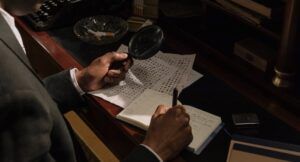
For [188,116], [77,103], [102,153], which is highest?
[188,116]

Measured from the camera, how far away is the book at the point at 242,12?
3.81 ft

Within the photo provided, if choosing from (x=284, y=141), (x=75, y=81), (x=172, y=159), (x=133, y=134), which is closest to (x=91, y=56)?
(x=75, y=81)

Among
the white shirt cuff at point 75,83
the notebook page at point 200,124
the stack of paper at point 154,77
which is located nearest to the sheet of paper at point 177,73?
the stack of paper at point 154,77

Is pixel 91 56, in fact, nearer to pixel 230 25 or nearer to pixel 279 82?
pixel 230 25

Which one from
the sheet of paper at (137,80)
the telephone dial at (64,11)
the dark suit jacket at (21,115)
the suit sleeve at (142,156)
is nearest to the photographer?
the dark suit jacket at (21,115)

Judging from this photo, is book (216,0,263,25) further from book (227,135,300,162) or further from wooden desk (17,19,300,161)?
book (227,135,300,162)

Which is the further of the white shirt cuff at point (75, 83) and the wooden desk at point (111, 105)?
the white shirt cuff at point (75, 83)

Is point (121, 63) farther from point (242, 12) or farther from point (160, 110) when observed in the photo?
point (242, 12)

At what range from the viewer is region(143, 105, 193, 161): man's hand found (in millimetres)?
962

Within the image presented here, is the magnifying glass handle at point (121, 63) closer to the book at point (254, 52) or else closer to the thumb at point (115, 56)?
the thumb at point (115, 56)

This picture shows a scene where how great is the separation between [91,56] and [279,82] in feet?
2.00

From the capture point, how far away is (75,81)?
1.21m

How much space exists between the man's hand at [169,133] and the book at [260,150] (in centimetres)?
11

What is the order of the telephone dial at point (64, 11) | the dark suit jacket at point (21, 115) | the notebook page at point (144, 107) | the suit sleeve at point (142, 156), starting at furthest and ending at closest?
the telephone dial at point (64, 11)
the notebook page at point (144, 107)
the suit sleeve at point (142, 156)
the dark suit jacket at point (21, 115)
